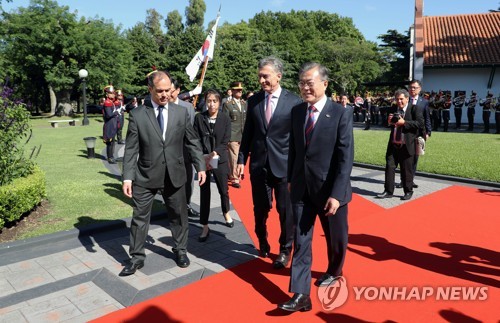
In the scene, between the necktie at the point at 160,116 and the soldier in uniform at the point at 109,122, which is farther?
the soldier in uniform at the point at 109,122

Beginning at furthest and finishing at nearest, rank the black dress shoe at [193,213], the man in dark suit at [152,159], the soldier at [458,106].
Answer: the soldier at [458,106]
the black dress shoe at [193,213]
the man in dark suit at [152,159]

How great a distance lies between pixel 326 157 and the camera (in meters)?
3.73

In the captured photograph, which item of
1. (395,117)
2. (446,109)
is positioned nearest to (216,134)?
(395,117)

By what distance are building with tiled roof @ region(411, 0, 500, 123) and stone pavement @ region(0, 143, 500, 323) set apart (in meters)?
24.7

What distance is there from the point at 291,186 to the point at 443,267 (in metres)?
2.08

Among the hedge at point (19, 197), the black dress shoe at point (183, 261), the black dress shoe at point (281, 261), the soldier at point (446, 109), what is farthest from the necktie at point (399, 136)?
the soldier at point (446, 109)

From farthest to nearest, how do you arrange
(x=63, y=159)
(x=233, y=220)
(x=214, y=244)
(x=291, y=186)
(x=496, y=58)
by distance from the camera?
1. (x=496, y=58)
2. (x=63, y=159)
3. (x=233, y=220)
4. (x=214, y=244)
5. (x=291, y=186)

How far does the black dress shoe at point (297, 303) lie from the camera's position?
3.55 metres

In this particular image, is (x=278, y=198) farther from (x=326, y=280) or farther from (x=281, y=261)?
(x=326, y=280)

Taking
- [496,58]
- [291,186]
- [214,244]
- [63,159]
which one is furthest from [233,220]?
[496,58]

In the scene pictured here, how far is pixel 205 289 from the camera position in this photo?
4.16 metres

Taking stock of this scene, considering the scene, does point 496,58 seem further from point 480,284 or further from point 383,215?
point 480,284

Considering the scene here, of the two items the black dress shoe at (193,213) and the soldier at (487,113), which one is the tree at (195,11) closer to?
the soldier at (487,113)

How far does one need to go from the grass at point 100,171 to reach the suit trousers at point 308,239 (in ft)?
12.4
